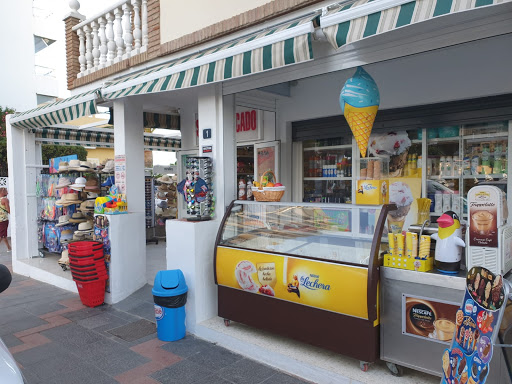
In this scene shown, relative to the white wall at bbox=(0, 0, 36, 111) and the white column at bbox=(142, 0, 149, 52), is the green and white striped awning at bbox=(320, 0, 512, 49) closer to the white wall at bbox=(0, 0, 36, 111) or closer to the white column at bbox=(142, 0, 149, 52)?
the white column at bbox=(142, 0, 149, 52)

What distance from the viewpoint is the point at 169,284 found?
4.39 metres

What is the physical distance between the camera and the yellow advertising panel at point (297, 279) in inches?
130

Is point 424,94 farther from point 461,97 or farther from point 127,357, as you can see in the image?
point 127,357

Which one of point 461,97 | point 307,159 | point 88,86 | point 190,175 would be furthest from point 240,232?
point 88,86

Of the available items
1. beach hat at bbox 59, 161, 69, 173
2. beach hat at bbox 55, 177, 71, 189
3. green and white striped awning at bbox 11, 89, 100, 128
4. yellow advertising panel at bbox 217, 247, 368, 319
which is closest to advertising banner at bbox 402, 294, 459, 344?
yellow advertising panel at bbox 217, 247, 368, 319

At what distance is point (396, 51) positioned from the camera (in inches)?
132

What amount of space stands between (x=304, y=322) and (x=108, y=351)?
2167 mm

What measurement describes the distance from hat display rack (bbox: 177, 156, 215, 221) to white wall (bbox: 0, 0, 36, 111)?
2560 centimetres

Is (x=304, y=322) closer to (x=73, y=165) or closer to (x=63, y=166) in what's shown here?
(x=73, y=165)

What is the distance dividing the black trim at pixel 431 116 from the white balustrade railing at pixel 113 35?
321 cm

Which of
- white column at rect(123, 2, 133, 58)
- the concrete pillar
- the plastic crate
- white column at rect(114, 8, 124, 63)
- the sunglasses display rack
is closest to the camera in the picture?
the sunglasses display rack

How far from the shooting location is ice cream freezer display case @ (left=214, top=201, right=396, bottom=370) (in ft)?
10.8

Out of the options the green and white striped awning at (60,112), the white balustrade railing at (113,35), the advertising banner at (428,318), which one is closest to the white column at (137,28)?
the white balustrade railing at (113,35)

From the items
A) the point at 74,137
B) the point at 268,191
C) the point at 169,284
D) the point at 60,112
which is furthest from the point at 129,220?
the point at 74,137
